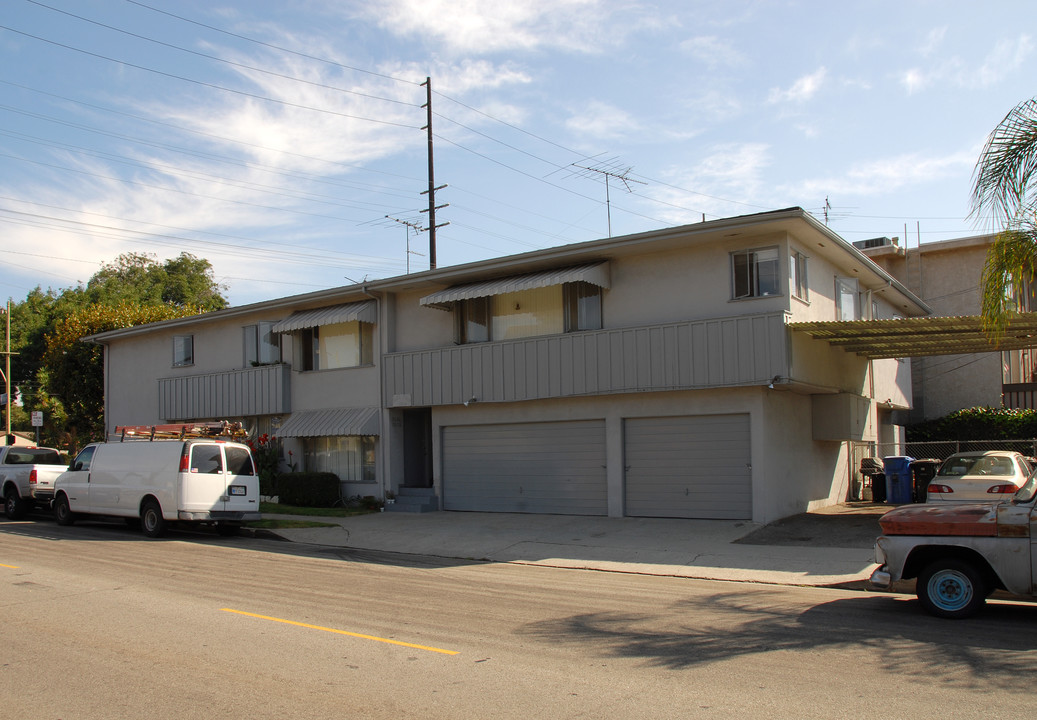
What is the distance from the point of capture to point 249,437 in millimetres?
25781

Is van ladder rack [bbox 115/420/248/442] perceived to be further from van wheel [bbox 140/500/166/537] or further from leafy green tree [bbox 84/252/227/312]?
leafy green tree [bbox 84/252/227/312]

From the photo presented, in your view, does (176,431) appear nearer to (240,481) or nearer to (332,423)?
(240,481)

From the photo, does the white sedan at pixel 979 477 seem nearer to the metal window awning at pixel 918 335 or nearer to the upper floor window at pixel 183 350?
the metal window awning at pixel 918 335

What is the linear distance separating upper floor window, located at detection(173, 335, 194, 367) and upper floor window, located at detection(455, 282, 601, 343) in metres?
11.7

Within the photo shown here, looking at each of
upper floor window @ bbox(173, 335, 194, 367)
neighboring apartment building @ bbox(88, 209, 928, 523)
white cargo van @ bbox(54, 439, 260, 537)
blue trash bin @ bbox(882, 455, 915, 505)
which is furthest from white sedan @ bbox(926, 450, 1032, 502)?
upper floor window @ bbox(173, 335, 194, 367)

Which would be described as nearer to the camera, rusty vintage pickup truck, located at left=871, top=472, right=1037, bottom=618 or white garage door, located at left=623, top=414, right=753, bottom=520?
rusty vintage pickup truck, located at left=871, top=472, right=1037, bottom=618

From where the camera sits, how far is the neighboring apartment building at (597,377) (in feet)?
55.4

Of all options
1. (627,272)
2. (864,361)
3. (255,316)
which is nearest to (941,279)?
(864,361)

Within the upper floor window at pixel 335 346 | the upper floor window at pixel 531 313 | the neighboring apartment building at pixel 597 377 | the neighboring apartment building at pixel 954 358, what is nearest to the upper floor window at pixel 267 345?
the neighboring apartment building at pixel 597 377

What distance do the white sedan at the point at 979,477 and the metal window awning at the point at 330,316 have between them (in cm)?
1413

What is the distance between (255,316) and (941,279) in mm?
24726

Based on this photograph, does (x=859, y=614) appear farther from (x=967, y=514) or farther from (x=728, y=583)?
(x=728, y=583)

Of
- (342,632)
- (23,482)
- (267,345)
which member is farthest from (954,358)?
(23,482)

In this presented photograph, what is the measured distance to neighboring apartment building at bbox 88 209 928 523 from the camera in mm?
16875
